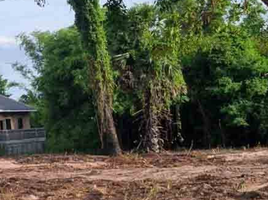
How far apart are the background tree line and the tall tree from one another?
0.04 meters

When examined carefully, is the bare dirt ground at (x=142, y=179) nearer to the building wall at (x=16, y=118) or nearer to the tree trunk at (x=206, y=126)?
the tree trunk at (x=206, y=126)

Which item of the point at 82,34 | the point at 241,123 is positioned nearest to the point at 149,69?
the point at 82,34

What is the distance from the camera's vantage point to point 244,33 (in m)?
27.5

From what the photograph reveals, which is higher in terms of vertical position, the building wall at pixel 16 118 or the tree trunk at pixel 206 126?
the building wall at pixel 16 118

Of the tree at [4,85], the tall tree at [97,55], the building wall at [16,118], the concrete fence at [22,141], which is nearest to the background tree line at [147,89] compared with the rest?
the tall tree at [97,55]

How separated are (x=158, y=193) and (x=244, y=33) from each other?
60.1 ft

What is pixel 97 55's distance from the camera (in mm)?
23188

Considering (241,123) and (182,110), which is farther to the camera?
(182,110)

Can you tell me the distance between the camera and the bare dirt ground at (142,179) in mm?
10293

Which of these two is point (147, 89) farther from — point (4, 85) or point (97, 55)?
point (4, 85)

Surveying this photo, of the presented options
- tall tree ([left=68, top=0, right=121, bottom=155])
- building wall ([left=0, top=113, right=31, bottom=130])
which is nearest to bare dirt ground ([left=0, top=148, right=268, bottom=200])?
tall tree ([left=68, top=0, right=121, bottom=155])

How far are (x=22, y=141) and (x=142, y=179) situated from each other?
23.0 meters

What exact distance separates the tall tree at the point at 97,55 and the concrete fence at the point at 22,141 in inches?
428

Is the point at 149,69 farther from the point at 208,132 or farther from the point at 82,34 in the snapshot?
the point at 208,132
